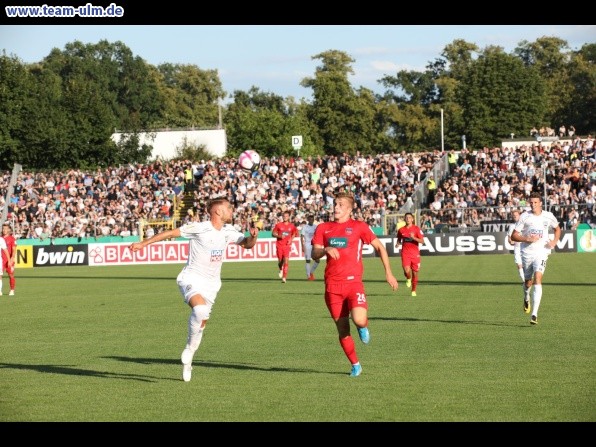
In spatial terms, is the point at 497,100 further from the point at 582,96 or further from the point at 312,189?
the point at 312,189

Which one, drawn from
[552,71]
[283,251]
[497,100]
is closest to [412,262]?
[283,251]

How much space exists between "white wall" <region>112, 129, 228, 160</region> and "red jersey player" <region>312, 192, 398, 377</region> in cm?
8047

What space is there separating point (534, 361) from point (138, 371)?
16.7 feet

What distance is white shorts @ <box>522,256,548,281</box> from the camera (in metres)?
18.6

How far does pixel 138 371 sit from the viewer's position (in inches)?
538

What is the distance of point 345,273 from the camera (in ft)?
41.6

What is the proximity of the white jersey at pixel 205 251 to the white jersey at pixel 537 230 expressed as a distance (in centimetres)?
763

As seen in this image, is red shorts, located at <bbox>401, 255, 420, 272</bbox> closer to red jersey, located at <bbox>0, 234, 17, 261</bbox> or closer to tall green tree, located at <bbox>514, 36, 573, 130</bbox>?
red jersey, located at <bbox>0, 234, 17, 261</bbox>

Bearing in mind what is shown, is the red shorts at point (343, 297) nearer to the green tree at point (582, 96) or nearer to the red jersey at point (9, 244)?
the red jersey at point (9, 244)

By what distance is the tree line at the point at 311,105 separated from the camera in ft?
252

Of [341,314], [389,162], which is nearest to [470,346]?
[341,314]

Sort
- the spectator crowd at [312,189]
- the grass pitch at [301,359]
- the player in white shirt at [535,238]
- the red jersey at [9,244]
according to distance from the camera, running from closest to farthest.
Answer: the grass pitch at [301,359] < the player in white shirt at [535,238] < the red jersey at [9,244] < the spectator crowd at [312,189]

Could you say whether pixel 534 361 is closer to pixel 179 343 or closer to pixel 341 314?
pixel 341 314

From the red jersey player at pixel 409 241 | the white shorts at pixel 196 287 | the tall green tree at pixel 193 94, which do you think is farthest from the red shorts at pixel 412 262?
the tall green tree at pixel 193 94
